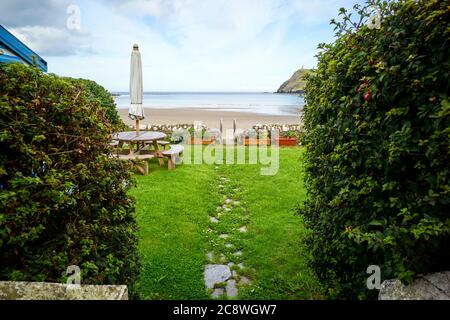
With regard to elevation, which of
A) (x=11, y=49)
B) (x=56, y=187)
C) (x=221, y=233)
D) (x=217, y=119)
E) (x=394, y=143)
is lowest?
(x=221, y=233)

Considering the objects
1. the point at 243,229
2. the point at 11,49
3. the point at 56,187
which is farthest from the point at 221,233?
the point at 11,49

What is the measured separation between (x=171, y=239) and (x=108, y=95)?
448 inches

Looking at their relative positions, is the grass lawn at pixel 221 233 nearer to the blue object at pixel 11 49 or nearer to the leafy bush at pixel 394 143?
the leafy bush at pixel 394 143

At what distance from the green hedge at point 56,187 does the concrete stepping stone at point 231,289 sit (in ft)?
4.61

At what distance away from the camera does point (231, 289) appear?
3.62 m

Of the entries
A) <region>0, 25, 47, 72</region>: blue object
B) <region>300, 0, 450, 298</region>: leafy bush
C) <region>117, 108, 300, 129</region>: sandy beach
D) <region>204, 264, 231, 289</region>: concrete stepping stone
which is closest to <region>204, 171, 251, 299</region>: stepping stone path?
<region>204, 264, 231, 289</region>: concrete stepping stone

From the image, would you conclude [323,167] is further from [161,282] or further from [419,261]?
[161,282]

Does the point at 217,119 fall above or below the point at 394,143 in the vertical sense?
above

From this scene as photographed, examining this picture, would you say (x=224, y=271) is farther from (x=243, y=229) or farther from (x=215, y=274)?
(x=243, y=229)

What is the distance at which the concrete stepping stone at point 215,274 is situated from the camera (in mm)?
3756

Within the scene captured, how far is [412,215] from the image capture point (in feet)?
5.73

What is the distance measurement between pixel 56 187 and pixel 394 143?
2.57m
